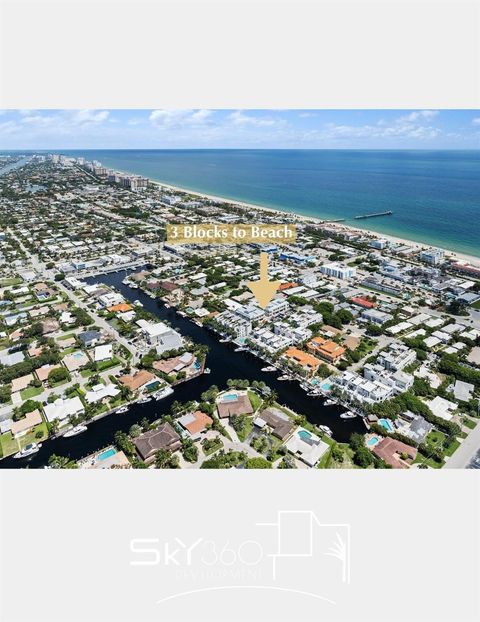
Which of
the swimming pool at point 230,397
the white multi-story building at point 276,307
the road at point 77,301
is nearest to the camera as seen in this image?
the swimming pool at point 230,397

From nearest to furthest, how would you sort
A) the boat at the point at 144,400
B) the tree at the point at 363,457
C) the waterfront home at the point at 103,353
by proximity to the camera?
the tree at the point at 363,457
the boat at the point at 144,400
the waterfront home at the point at 103,353

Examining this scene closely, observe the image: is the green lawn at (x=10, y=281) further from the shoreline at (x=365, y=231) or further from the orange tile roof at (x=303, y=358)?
the shoreline at (x=365, y=231)

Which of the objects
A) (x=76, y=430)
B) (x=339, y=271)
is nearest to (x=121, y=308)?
(x=76, y=430)

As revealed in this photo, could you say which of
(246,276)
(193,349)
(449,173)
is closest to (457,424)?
(193,349)

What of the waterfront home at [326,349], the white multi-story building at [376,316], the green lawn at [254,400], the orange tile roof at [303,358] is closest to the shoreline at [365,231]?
the white multi-story building at [376,316]

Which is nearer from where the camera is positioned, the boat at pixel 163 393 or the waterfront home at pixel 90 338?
the boat at pixel 163 393

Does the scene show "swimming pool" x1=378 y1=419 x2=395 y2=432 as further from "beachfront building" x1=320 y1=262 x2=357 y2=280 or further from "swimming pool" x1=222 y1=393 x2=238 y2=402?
"beachfront building" x1=320 y1=262 x2=357 y2=280
